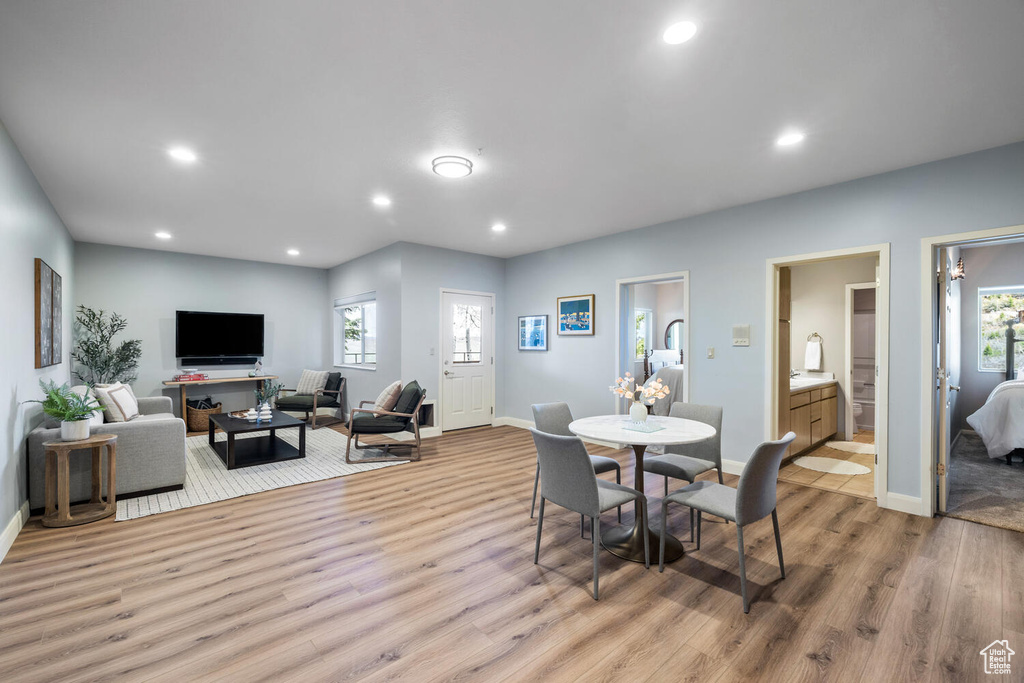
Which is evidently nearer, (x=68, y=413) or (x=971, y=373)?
(x=68, y=413)

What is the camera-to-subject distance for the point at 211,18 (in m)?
1.88

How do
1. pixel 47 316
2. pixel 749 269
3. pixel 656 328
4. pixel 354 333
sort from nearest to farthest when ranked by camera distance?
1. pixel 47 316
2. pixel 749 269
3. pixel 354 333
4. pixel 656 328

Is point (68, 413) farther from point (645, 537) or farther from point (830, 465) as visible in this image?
point (830, 465)

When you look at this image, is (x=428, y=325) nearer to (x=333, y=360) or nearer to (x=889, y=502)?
(x=333, y=360)

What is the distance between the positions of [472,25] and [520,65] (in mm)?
345

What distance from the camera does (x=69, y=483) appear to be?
11.3 feet

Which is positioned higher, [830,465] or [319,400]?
[319,400]

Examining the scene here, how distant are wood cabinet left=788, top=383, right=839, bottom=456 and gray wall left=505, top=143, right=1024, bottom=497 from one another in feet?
3.05

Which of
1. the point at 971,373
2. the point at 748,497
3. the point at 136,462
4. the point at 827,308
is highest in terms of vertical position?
the point at 827,308

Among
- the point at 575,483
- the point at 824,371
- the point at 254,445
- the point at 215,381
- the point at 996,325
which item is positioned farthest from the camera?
the point at 215,381

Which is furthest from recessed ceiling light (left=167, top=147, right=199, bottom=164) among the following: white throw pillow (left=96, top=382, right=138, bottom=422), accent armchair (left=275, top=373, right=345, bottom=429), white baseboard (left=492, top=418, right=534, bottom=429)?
white baseboard (left=492, top=418, right=534, bottom=429)

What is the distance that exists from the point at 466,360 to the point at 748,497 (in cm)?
485

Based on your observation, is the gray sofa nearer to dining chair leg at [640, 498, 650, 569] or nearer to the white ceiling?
the white ceiling

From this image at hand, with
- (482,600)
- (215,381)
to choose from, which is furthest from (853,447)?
(215,381)
